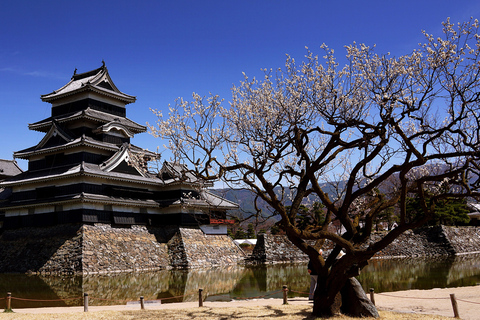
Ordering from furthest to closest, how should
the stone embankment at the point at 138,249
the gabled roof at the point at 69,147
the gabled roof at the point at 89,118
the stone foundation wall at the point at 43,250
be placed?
the gabled roof at the point at 89,118
the gabled roof at the point at 69,147
the stone embankment at the point at 138,249
the stone foundation wall at the point at 43,250

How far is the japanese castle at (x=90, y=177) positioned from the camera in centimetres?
2714

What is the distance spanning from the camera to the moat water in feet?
50.9

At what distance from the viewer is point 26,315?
431 inches

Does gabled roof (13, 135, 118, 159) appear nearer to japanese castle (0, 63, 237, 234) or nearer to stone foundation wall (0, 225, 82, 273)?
japanese castle (0, 63, 237, 234)

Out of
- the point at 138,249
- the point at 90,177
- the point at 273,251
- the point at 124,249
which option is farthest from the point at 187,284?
the point at 273,251

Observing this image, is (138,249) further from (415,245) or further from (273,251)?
(415,245)

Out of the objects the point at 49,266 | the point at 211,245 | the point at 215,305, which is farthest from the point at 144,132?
the point at 215,305

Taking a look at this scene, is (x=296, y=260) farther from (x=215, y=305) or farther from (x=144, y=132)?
(x=215, y=305)

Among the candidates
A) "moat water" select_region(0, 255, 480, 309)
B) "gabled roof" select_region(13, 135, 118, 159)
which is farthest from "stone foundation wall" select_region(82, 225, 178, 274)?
"gabled roof" select_region(13, 135, 118, 159)

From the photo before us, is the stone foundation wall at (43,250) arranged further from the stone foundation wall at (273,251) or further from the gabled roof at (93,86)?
the stone foundation wall at (273,251)

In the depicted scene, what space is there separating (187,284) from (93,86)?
1754cm

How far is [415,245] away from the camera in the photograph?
35812 millimetres

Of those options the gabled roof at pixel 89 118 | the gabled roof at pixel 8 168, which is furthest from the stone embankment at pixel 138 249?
the gabled roof at pixel 8 168

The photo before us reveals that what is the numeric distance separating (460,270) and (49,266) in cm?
2312
